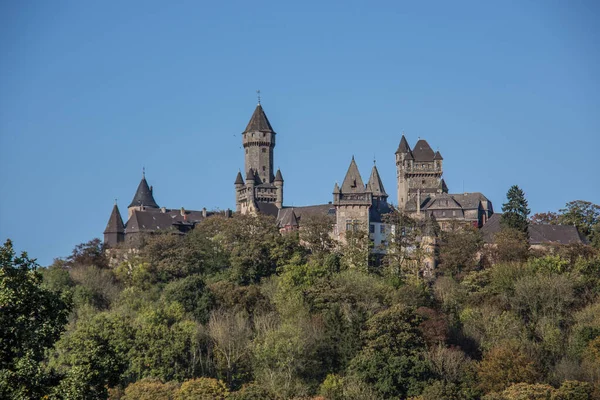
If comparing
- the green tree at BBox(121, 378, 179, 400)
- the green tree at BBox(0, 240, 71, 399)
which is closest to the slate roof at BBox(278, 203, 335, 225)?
the green tree at BBox(121, 378, 179, 400)

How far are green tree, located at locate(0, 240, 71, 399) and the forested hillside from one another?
737 inches

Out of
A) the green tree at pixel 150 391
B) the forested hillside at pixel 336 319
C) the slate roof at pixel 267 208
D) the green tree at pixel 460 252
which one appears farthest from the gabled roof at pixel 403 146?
the green tree at pixel 150 391

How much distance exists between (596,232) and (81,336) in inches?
1773

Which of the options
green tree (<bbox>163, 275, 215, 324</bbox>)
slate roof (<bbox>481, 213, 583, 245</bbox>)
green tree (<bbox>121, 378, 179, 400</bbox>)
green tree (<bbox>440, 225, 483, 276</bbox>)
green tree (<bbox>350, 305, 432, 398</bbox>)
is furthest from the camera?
slate roof (<bbox>481, 213, 583, 245</bbox>)

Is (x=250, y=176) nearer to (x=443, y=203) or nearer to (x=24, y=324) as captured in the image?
(x=443, y=203)

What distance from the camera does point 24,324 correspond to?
92.4ft

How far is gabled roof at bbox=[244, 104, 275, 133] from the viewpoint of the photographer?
112750 mm

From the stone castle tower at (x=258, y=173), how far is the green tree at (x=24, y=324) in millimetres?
67660

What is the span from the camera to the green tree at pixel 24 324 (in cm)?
2725

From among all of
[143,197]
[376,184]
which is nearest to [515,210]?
[376,184]

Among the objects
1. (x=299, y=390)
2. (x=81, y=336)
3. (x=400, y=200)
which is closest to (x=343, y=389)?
(x=299, y=390)

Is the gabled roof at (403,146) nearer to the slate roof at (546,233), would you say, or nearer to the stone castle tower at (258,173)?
the stone castle tower at (258,173)

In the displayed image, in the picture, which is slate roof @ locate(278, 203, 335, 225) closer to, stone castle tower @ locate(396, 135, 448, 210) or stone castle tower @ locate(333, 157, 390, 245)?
stone castle tower @ locate(333, 157, 390, 245)

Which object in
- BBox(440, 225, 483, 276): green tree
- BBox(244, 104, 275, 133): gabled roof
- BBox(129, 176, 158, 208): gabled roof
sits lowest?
BBox(440, 225, 483, 276): green tree
